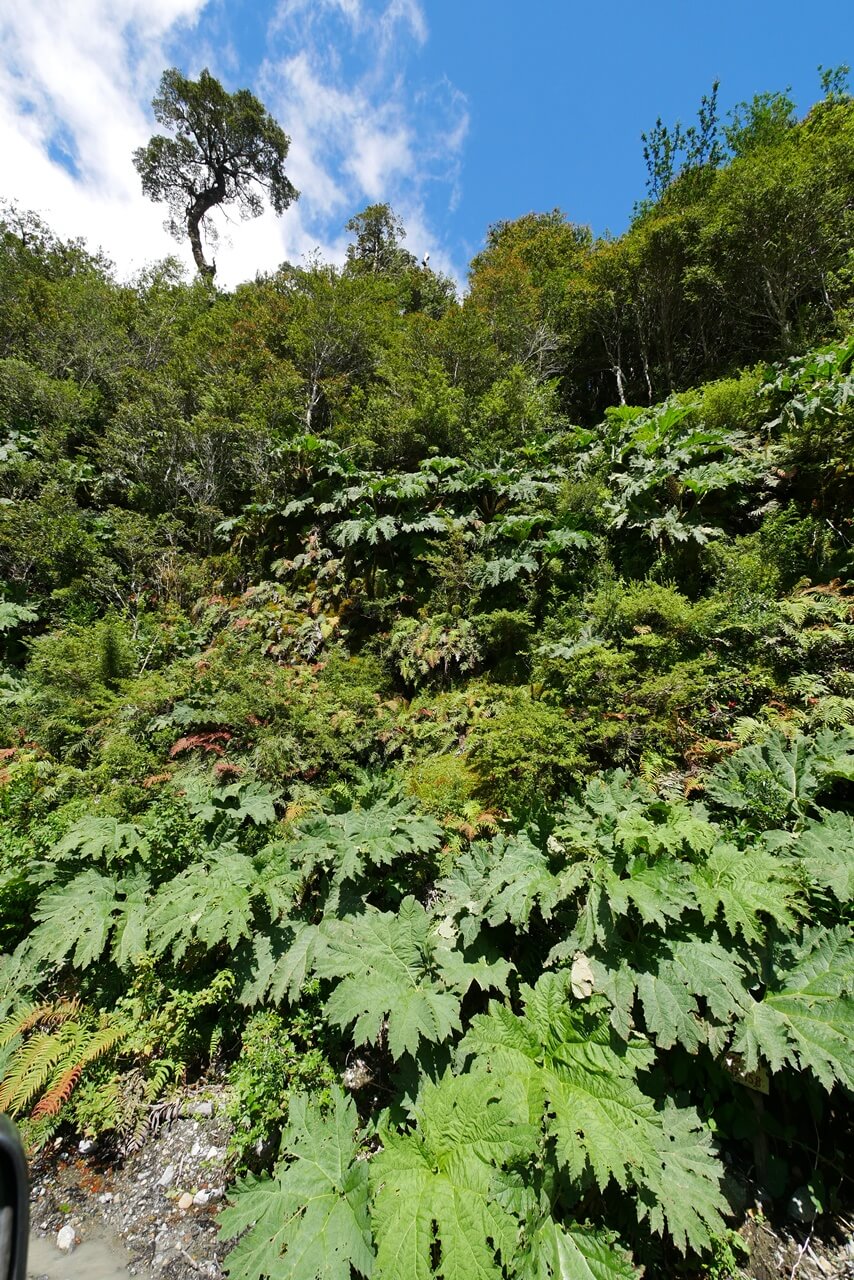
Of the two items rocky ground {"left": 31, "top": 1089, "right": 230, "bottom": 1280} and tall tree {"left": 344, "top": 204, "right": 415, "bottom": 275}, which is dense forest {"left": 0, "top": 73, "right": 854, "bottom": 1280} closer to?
rocky ground {"left": 31, "top": 1089, "right": 230, "bottom": 1280}

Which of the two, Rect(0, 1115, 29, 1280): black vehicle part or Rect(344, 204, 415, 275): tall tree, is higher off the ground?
Rect(344, 204, 415, 275): tall tree

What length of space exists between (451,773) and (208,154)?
3195 centimetres

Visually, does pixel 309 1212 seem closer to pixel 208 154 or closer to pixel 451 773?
pixel 451 773

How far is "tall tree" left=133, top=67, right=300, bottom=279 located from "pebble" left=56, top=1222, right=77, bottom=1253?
26187mm

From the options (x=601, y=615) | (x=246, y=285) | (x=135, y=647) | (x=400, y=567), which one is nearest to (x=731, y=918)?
(x=601, y=615)

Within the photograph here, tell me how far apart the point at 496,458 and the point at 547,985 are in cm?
808

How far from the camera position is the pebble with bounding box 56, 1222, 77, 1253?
97.1 inches

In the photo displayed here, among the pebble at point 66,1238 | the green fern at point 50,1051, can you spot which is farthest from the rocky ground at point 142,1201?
the green fern at point 50,1051

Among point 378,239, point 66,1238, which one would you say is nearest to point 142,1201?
point 66,1238

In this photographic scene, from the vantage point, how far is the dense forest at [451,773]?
215cm

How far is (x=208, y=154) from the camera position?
22.6 meters

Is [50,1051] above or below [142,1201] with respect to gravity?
above

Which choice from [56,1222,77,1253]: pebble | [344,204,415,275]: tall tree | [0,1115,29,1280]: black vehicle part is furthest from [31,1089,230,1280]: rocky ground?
[344,204,415,275]: tall tree

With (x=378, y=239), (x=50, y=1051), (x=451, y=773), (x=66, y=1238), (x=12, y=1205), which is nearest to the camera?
(x=12, y=1205)
